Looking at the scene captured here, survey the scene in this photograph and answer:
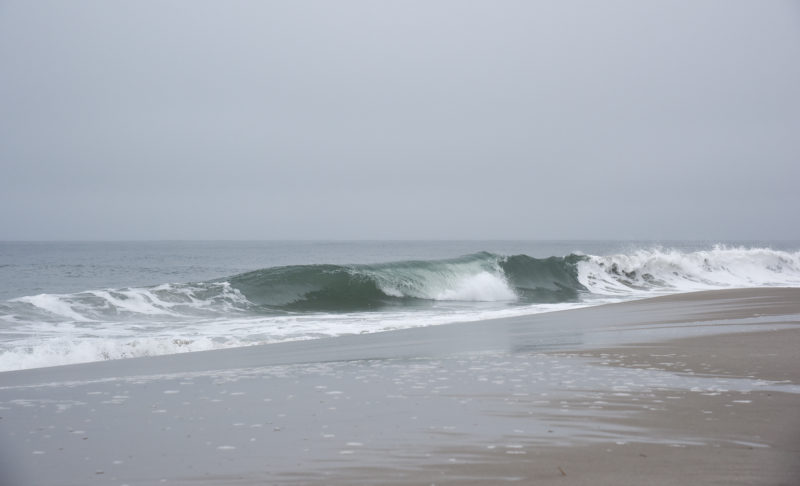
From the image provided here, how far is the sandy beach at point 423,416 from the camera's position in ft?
12.6

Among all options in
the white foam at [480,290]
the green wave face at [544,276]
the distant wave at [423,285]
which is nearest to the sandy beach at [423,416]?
the distant wave at [423,285]

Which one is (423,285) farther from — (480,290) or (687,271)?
(687,271)

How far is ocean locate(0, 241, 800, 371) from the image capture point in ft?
37.0

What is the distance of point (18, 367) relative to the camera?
351 inches

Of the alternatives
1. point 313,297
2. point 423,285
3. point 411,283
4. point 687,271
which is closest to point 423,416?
point 313,297

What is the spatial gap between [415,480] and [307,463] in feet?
2.41

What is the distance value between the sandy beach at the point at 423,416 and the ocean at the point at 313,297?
243 centimetres

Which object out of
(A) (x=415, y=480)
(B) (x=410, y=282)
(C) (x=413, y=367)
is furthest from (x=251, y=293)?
(A) (x=415, y=480)

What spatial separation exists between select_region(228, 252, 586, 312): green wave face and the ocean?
0.05 m

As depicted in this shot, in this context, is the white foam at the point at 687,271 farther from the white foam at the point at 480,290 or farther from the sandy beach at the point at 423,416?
the sandy beach at the point at 423,416

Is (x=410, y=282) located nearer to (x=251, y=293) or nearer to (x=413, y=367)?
(x=251, y=293)

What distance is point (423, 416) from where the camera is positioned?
510cm

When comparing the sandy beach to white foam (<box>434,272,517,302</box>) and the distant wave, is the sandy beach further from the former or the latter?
white foam (<box>434,272,517,302</box>)

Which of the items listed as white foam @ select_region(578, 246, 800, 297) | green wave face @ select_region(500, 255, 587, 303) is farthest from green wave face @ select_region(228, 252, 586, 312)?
white foam @ select_region(578, 246, 800, 297)
